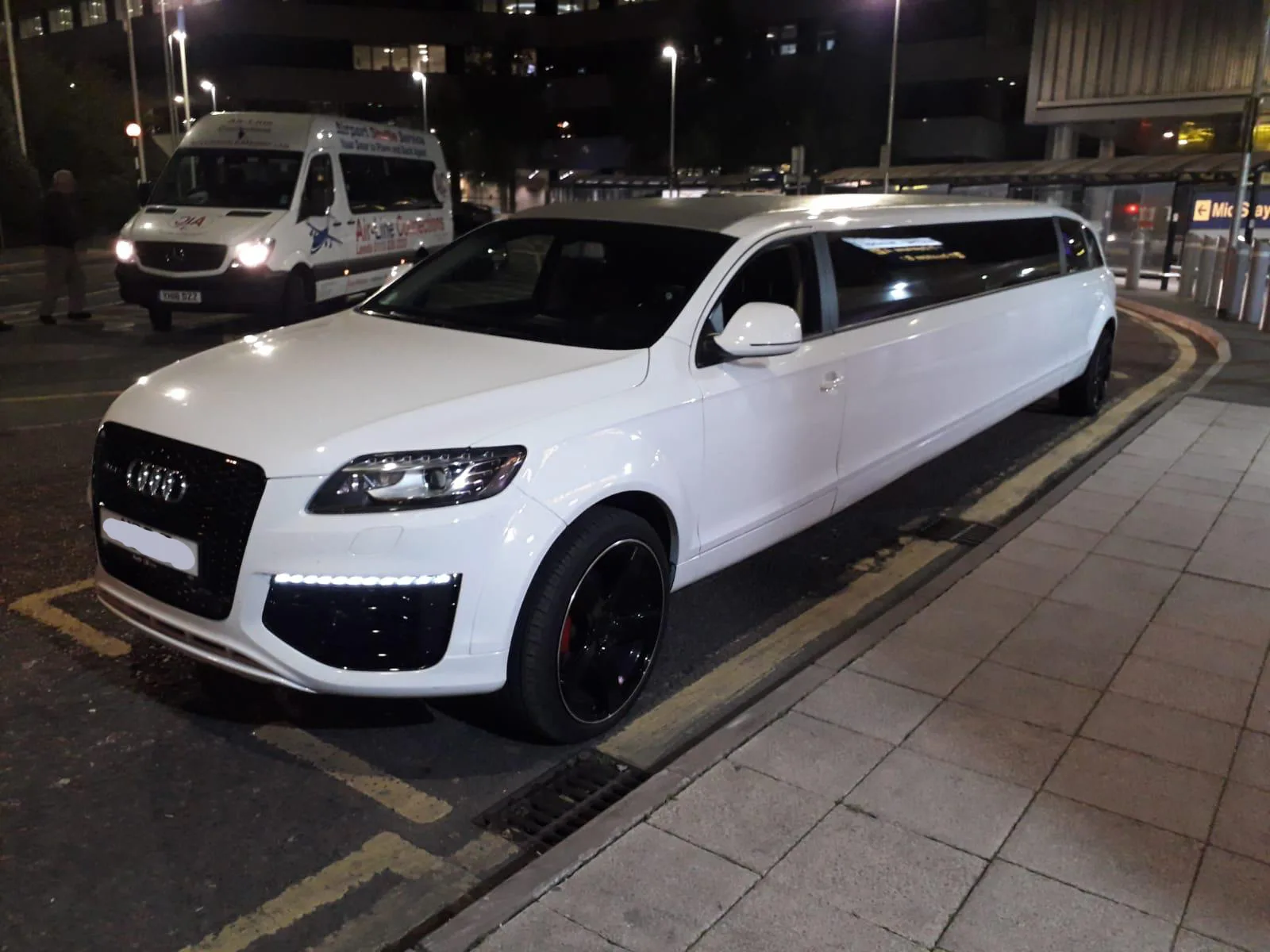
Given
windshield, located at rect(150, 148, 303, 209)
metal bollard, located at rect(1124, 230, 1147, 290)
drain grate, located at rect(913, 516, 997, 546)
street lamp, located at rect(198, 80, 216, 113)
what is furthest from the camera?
street lamp, located at rect(198, 80, 216, 113)

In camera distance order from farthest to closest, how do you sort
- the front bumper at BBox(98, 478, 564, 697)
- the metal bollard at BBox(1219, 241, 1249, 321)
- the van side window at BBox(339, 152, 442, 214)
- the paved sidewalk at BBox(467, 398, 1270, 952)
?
the metal bollard at BBox(1219, 241, 1249, 321), the van side window at BBox(339, 152, 442, 214), the front bumper at BBox(98, 478, 564, 697), the paved sidewalk at BBox(467, 398, 1270, 952)

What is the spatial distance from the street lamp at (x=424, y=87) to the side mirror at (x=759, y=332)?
58615 mm

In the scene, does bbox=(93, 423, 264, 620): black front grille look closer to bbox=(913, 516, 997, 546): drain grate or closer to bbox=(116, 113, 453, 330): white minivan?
bbox=(913, 516, 997, 546): drain grate

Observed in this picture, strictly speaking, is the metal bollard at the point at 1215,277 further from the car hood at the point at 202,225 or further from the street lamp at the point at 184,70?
the street lamp at the point at 184,70

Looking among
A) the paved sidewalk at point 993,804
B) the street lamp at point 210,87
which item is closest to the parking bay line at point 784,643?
the paved sidewalk at point 993,804

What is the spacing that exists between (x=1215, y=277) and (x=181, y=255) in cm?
1542

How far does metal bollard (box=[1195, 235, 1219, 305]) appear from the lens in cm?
1728

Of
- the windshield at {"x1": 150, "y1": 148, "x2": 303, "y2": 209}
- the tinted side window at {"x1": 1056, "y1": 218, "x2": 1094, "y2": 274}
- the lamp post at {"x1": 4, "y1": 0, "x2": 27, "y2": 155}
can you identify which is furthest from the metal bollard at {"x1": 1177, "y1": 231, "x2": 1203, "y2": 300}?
the lamp post at {"x1": 4, "y1": 0, "x2": 27, "y2": 155}

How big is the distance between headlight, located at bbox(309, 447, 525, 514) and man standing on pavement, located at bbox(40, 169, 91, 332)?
38.6ft

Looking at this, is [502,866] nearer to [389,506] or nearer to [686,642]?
[389,506]

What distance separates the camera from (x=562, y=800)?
136 inches

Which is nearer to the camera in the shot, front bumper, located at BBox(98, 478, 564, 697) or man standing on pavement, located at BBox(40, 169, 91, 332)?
front bumper, located at BBox(98, 478, 564, 697)

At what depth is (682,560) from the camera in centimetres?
410

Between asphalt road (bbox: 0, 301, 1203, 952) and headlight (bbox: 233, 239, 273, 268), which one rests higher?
headlight (bbox: 233, 239, 273, 268)
